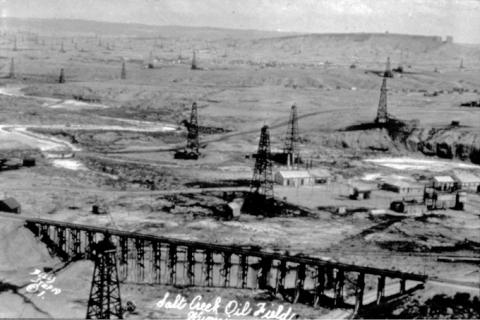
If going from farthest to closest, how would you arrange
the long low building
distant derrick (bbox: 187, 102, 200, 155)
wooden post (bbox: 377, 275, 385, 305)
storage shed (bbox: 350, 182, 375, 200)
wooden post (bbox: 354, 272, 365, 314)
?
distant derrick (bbox: 187, 102, 200, 155), the long low building, storage shed (bbox: 350, 182, 375, 200), wooden post (bbox: 377, 275, 385, 305), wooden post (bbox: 354, 272, 365, 314)

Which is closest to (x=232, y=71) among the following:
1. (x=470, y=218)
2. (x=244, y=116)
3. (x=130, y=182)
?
(x=244, y=116)

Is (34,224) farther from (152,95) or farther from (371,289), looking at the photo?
(152,95)

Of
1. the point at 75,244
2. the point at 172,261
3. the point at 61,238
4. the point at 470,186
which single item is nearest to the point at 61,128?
the point at 61,238

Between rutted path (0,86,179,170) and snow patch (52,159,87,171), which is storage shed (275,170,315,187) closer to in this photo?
snow patch (52,159,87,171)

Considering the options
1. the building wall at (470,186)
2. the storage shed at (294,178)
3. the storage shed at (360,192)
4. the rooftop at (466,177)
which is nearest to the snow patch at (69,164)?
the storage shed at (294,178)

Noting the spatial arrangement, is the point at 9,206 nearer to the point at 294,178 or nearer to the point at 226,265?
the point at 226,265

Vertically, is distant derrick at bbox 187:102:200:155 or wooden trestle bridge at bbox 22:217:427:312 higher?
distant derrick at bbox 187:102:200:155

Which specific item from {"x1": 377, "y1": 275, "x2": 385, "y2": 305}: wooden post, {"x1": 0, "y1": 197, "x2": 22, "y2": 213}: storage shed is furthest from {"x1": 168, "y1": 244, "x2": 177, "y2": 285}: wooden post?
{"x1": 0, "y1": 197, "x2": 22, "y2": 213}: storage shed
